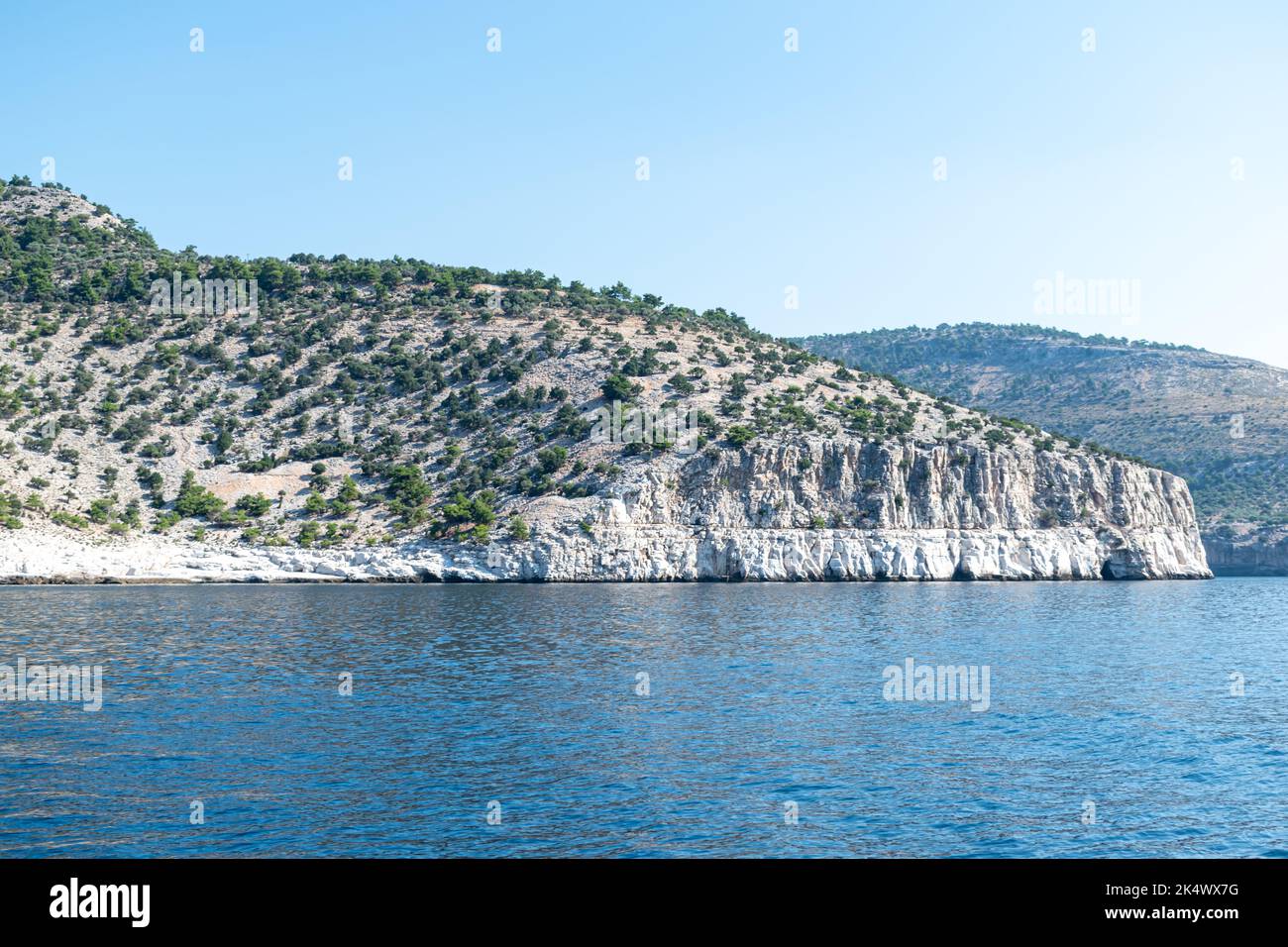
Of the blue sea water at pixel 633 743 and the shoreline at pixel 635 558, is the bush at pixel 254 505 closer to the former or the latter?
the shoreline at pixel 635 558

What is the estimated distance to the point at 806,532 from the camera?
84250 mm

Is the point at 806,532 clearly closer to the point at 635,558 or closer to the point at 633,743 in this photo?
the point at 635,558

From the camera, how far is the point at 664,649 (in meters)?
41.4

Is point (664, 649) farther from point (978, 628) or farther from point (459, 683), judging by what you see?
point (978, 628)

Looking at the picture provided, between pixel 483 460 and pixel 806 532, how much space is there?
1062 inches

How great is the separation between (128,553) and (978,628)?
5527 centimetres

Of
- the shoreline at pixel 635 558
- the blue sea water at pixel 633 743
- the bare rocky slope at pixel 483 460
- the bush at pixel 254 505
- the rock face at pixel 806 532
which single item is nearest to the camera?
the blue sea water at pixel 633 743

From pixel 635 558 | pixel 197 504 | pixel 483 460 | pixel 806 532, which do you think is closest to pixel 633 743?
pixel 635 558

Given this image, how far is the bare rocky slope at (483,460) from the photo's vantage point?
7956 centimetres

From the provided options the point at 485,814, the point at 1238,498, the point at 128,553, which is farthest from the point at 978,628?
the point at 1238,498

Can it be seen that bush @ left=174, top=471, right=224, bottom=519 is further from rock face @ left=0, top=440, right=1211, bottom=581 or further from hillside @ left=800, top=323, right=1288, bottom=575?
hillside @ left=800, top=323, right=1288, bottom=575

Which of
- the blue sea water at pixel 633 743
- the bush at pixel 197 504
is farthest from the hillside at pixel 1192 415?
the bush at pixel 197 504

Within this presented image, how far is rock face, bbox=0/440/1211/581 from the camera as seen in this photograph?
257 feet

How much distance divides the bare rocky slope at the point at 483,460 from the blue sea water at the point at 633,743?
1177 inches
